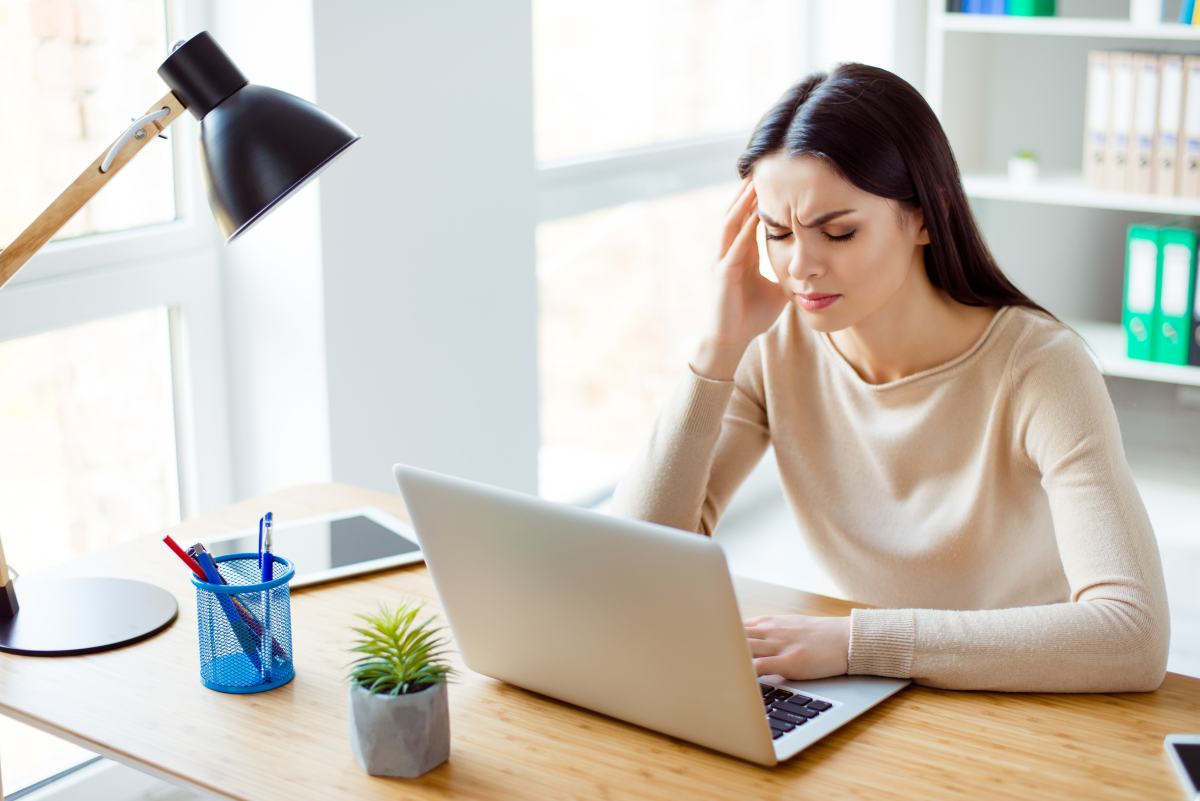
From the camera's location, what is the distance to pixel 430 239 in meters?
2.09

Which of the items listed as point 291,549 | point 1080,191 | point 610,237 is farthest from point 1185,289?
point 291,549

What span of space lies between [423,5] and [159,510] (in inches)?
37.0

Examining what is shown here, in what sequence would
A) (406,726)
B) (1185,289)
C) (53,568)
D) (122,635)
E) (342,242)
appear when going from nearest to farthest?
(406,726) < (122,635) < (53,568) < (342,242) < (1185,289)

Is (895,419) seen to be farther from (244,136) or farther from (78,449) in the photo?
(78,449)

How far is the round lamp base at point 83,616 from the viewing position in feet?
3.84

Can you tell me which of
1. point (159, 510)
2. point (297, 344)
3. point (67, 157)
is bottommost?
point (159, 510)

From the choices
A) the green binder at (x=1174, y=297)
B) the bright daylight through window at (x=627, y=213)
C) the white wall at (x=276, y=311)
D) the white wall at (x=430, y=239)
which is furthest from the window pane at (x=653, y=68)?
the green binder at (x=1174, y=297)

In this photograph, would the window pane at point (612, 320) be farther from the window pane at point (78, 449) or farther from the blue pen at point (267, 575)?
the blue pen at point (267, 575)

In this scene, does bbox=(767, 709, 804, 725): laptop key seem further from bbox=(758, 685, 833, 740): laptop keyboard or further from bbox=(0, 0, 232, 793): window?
bbox=(0, 0, 232, 793): window

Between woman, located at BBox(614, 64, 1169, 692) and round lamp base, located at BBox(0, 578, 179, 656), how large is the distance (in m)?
0.53

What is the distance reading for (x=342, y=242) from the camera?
75.1 inches

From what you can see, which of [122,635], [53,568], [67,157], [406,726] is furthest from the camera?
[67,157]

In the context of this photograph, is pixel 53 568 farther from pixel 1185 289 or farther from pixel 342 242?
pixel 1185 289

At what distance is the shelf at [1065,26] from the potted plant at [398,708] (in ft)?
8.23
